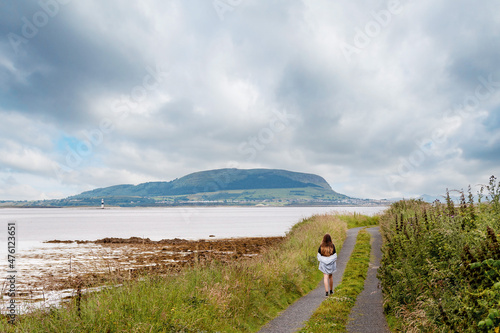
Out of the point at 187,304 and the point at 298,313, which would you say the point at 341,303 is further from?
the point at 187,304

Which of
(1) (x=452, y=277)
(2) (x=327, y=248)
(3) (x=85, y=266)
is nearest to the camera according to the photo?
(1) (x=452, y=277)

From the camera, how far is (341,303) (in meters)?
12.7

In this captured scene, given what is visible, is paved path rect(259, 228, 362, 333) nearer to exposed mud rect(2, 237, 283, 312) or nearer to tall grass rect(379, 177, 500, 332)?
tall grass rect(379, 177, 500, 332)

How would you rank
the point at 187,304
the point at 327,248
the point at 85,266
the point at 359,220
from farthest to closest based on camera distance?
1. the point at 359,220
2. the point at 85,266
3. the point at 327,248
4. the point at 187,304

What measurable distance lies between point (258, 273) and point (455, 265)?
8.12 meters

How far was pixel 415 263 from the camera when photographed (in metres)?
9.80

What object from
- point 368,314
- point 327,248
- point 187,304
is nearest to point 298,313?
point 368,314

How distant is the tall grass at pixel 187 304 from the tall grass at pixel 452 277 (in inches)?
176

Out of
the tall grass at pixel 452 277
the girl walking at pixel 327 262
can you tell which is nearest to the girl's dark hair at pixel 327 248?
the girl walking at pixel 327 262

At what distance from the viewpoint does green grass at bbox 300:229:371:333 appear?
33.8ft

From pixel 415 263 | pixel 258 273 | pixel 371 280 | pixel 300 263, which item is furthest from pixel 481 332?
pixel 300 263

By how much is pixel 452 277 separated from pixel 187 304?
6710 mm

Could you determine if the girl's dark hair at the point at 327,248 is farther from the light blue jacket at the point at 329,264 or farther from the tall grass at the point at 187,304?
the tall grass at the point at 187,304

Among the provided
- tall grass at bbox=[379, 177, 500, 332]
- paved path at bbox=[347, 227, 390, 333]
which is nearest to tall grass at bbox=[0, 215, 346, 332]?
paved path at bbox=[347, 227, 390, 333]
